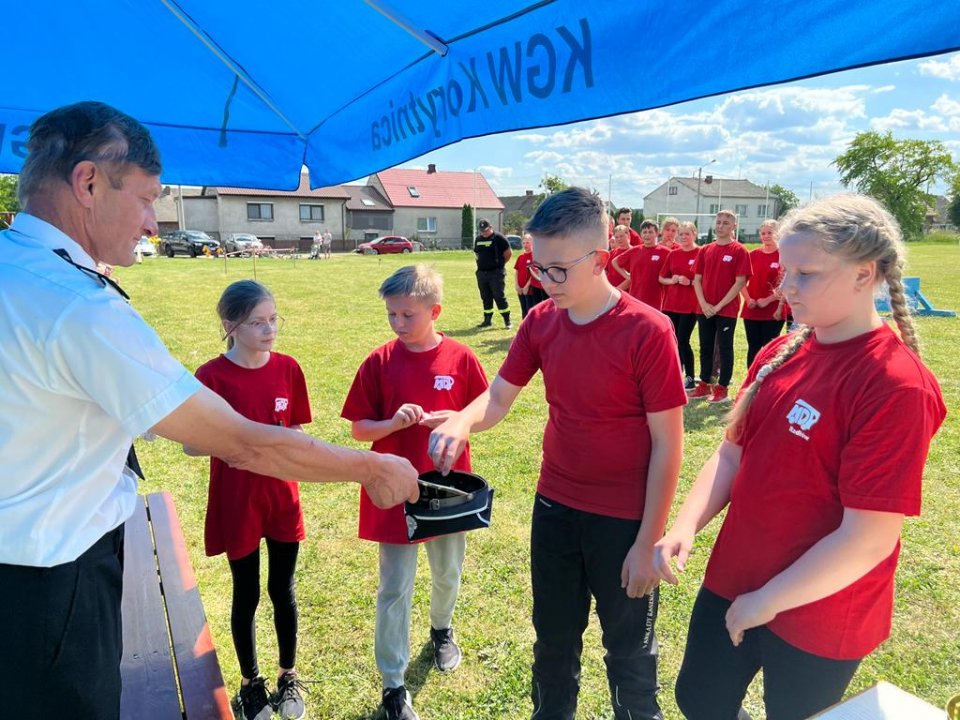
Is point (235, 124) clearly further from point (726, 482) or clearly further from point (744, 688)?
point (744, 688)

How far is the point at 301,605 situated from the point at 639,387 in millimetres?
2555

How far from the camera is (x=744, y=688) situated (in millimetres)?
1880

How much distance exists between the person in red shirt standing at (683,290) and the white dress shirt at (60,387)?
705 cm

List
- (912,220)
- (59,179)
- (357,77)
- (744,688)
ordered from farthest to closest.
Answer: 1. (912,220)
2. (357,77)
3. (744,688)
4. (59,179)

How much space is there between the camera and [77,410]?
1.37m

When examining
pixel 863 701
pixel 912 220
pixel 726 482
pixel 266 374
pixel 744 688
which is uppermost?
pixel 912 220

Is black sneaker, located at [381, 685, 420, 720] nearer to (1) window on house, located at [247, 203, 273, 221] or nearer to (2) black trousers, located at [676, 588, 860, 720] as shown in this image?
(2) black trousers, located at [676, 588, 860, 720]

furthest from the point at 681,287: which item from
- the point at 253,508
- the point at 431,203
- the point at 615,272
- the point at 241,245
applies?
the point at 431,203

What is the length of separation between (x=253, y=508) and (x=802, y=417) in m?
2.09

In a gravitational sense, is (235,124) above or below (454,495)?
above

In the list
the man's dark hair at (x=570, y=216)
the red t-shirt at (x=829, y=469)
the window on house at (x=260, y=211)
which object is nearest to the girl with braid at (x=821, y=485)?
the red t-shirt at (x=829, y=469)

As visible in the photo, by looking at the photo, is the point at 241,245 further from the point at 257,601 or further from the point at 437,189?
the point at 257,601

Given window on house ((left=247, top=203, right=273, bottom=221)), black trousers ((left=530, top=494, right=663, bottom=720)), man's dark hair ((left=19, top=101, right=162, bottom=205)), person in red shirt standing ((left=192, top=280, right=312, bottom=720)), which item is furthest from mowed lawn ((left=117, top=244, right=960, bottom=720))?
window on house ((left=247, top=203, right=273, bottom=221))

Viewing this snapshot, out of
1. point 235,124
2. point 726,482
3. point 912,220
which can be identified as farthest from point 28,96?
point 912,220
